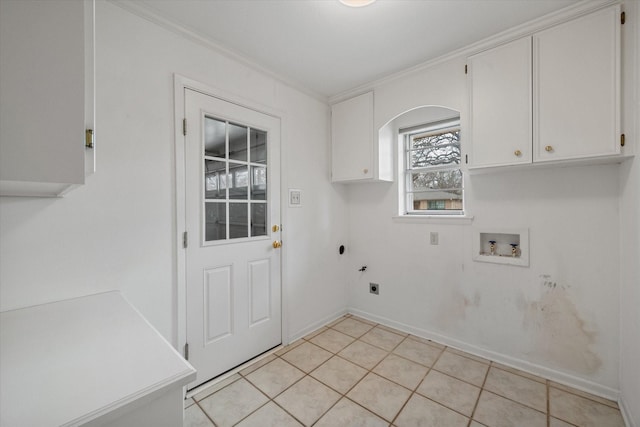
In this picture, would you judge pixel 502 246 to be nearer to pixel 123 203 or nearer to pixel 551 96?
pixel 551 96

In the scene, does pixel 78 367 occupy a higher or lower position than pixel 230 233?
lower

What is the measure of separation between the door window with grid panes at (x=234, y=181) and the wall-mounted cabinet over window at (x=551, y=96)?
1730mm

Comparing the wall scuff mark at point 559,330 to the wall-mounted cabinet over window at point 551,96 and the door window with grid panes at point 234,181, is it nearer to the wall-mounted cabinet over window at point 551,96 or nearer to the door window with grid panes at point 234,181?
the wall-mounted cabinet over window at point 551,96

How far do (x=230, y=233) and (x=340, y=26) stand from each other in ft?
5.52

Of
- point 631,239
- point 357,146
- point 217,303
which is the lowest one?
point 217,303

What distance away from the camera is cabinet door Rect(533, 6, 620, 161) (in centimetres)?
157

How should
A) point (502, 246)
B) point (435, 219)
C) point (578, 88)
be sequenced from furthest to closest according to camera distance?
point (435, 219)
point (502, 246)
point (578, 88)

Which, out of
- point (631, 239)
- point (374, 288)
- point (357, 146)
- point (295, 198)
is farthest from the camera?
point (374, 288)

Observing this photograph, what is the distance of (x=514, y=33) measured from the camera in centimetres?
188

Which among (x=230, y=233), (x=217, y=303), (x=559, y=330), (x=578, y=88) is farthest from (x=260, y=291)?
(x=578, y=88)

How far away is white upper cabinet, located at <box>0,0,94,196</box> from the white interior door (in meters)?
1.11

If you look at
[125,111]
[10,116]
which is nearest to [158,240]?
[125,111]

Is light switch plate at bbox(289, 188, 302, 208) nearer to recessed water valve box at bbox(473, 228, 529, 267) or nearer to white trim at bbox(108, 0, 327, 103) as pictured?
white trim at bbox(108, 0, 327, 103)

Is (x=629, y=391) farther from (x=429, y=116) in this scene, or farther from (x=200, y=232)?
(x=200, y=232)
